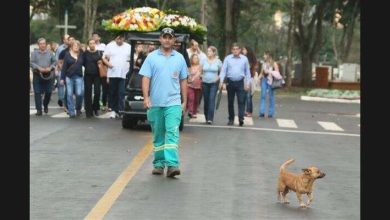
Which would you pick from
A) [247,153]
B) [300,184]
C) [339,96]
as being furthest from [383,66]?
[339,96]

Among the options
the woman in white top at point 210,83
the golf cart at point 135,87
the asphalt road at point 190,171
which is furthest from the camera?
the woman in white top at point 210,83

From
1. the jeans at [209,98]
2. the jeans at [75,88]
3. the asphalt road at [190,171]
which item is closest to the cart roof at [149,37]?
the asphalt road at [190,171]

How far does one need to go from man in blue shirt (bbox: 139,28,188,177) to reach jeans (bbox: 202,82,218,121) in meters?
8.92

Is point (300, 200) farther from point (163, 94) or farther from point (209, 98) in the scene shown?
point (209, 98)

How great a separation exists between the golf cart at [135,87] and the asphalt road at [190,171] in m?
0.28

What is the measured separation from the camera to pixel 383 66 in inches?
238

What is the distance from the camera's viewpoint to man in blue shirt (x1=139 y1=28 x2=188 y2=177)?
1122 cm

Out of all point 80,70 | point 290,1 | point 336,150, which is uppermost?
point 290,1

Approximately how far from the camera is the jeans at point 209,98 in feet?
66.8

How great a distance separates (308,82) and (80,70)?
98.9 ft

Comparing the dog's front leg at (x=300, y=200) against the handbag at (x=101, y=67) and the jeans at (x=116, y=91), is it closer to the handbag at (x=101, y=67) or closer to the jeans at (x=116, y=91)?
the jeans at (x=116, y=91)

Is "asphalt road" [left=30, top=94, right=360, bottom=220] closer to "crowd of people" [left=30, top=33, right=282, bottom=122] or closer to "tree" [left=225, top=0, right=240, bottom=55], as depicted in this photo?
"crowd of people" [left=30, top=33, right=282, bottom=122]

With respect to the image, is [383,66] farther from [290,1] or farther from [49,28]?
[49,28]

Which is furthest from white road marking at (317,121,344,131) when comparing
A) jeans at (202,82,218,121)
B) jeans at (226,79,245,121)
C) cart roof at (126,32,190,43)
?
cart roof at (126,32,190,43)
